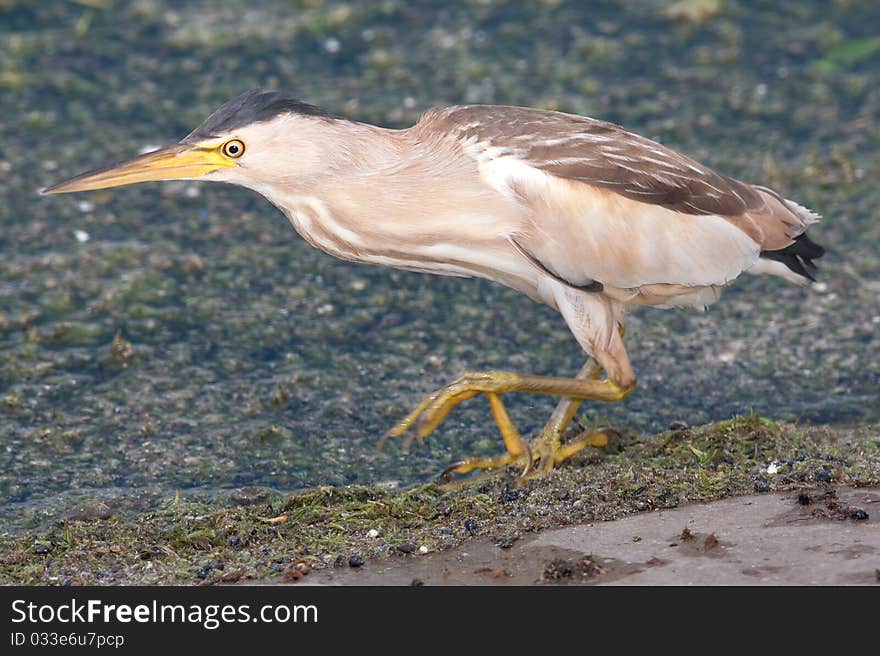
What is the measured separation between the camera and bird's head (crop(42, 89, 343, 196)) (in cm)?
384

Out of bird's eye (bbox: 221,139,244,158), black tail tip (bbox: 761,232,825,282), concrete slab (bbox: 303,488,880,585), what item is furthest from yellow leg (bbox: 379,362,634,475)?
bird's eye (bbox: 221,139,244,158)

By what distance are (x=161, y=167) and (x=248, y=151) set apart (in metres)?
0.26

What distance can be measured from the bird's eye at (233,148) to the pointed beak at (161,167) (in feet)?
0.06

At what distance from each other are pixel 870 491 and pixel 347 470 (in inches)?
67.1

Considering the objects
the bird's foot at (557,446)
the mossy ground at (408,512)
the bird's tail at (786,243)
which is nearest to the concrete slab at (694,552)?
the mossy ground at (408,512)

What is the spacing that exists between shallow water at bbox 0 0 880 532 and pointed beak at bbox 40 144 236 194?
3.26ft

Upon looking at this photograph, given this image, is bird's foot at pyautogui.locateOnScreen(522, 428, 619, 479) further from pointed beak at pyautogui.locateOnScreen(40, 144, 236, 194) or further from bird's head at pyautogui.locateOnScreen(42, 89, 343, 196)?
pointed beak at pyautogui.locateOnScreen(40, 144, 236, 194)

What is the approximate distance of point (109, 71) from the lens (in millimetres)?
6914

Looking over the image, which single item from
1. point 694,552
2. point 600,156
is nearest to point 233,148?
point 600,156

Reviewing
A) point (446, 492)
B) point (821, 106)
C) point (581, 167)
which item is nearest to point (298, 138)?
point (581, 167)

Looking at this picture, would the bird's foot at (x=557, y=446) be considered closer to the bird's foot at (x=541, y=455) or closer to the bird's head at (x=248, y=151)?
the bird's foot at (x=541, y=455)

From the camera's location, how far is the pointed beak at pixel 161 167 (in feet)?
12.6

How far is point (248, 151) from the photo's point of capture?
3867 millimetres
